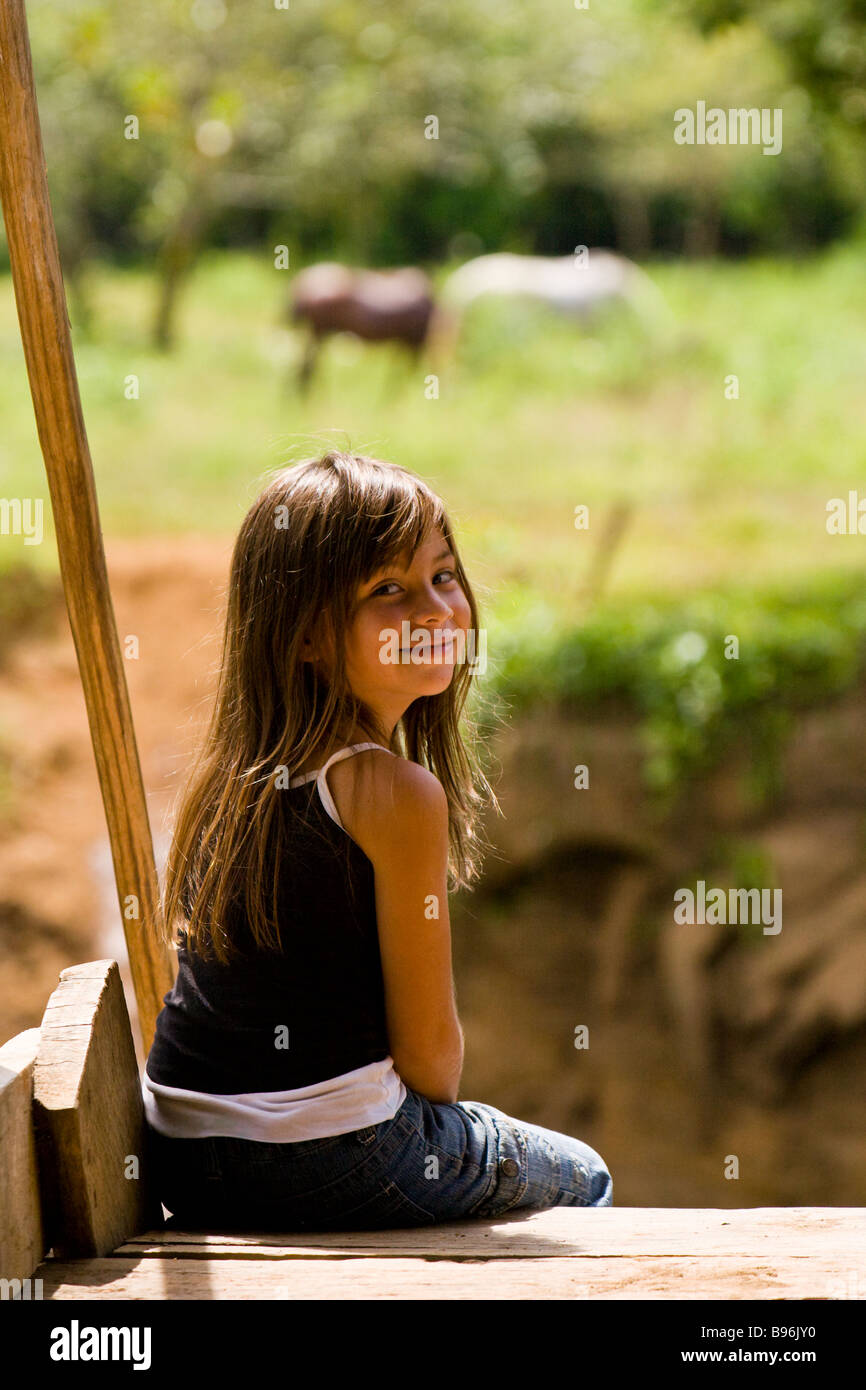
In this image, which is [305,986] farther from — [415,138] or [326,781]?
[415,138]

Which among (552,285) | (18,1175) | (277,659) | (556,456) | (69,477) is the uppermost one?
(552,285)

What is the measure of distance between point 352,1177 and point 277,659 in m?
0.56

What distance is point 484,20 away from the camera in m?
10.6

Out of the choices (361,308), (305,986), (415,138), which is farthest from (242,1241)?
(415,138)

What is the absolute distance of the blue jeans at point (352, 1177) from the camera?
1.44m

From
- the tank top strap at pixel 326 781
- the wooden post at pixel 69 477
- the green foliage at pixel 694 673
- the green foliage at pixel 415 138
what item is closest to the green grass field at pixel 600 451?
the green foliage at pixel 694 673

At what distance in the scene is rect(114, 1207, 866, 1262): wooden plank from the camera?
129cm

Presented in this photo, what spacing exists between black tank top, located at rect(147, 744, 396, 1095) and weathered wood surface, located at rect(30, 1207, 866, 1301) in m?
0.17

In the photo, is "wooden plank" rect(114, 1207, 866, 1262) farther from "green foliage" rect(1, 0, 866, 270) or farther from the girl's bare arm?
"green foliage" rect(1, 0, 866, 270)

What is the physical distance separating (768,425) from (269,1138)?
844 cm

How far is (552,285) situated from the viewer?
10391 millimetres
